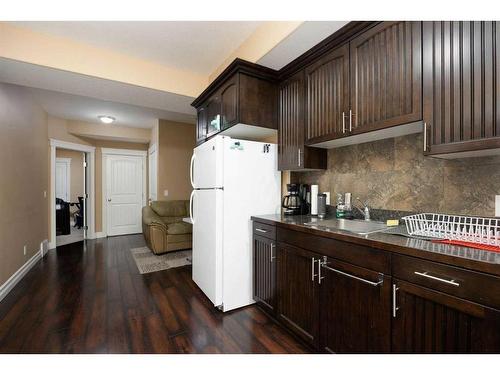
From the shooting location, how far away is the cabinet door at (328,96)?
171cm

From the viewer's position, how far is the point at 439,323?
1026mm

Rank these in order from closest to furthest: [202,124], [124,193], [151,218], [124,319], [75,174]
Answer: [124,319], [202,124], [151,218], [124,193], [75,174]

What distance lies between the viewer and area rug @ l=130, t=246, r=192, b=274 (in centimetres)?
351

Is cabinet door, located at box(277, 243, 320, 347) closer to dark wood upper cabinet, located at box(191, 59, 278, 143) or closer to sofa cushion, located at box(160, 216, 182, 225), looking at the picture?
dark wood upper cabinet, located at box(191, 59, 278, 143)

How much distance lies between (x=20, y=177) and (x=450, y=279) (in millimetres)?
4569

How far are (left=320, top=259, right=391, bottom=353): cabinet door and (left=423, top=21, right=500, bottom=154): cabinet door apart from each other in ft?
2.65

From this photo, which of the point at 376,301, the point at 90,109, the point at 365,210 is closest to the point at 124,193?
the point at 90,109

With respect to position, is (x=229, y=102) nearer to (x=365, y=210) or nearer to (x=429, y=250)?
(x=365, y=210)

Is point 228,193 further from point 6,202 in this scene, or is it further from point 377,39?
point 6,202

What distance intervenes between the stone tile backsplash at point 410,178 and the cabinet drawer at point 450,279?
0.63m

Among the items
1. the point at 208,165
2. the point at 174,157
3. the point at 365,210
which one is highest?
the point at 174,157

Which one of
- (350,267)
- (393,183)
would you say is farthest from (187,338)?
(393,183)

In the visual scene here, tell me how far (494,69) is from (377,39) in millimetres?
691

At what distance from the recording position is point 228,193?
7.30 feet
